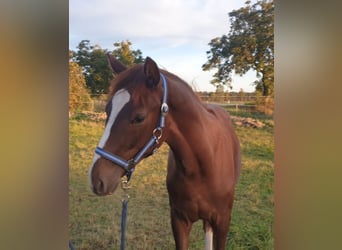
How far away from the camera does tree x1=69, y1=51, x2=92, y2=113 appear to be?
Answer: 1133 mm

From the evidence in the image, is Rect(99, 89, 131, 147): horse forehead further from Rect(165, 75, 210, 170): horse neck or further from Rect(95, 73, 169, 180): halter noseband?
Rect(165, 75, 210, 170): horse neck

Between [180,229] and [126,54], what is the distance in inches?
24.8

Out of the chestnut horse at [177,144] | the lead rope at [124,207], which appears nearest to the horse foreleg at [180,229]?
the chestnut horse at [177,144]

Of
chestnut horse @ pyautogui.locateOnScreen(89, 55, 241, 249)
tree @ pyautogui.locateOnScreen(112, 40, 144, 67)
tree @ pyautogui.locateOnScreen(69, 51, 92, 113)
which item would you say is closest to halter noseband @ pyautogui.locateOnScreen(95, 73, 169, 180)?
chestnut horse @ pyautogui.locateOnScreen(89, 55, 241, 249)

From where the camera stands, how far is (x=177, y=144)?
977mm

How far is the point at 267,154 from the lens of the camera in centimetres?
112

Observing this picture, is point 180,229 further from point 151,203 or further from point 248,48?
point 248,48

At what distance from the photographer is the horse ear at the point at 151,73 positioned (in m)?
0.88

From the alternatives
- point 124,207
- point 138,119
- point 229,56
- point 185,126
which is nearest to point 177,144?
point 185,126
